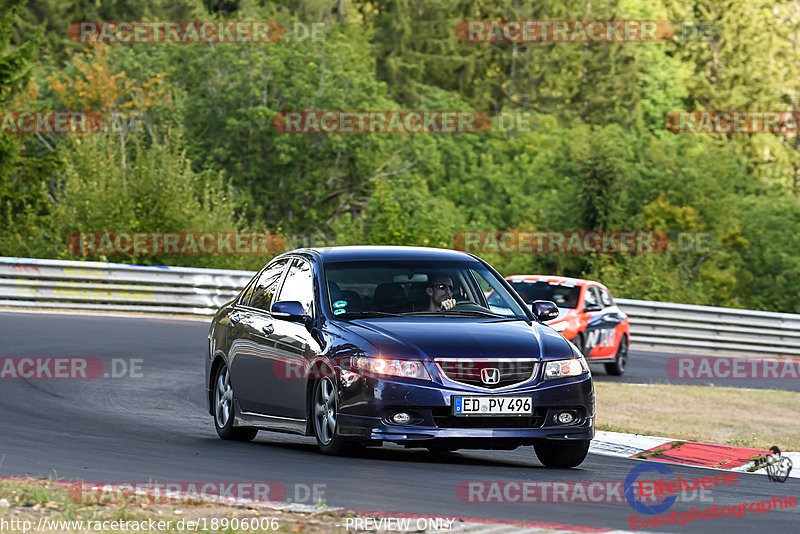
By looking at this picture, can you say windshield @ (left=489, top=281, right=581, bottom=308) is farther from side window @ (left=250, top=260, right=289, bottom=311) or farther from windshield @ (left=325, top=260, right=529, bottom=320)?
windshield @ (left=325, top=260, right=529, bottom=320)

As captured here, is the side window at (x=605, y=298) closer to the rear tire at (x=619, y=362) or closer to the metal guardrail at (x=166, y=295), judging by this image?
the rear tire at (x=619, y=362)

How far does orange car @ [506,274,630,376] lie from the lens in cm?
2238

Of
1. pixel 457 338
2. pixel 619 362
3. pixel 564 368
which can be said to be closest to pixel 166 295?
pixel 619 362

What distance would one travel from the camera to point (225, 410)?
12.0m

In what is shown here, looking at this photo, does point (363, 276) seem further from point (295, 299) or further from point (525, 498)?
point (525, 498)

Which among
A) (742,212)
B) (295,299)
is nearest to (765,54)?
(742,212)

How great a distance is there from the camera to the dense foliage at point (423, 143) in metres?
36.2

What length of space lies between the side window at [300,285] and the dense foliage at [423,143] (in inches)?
812
